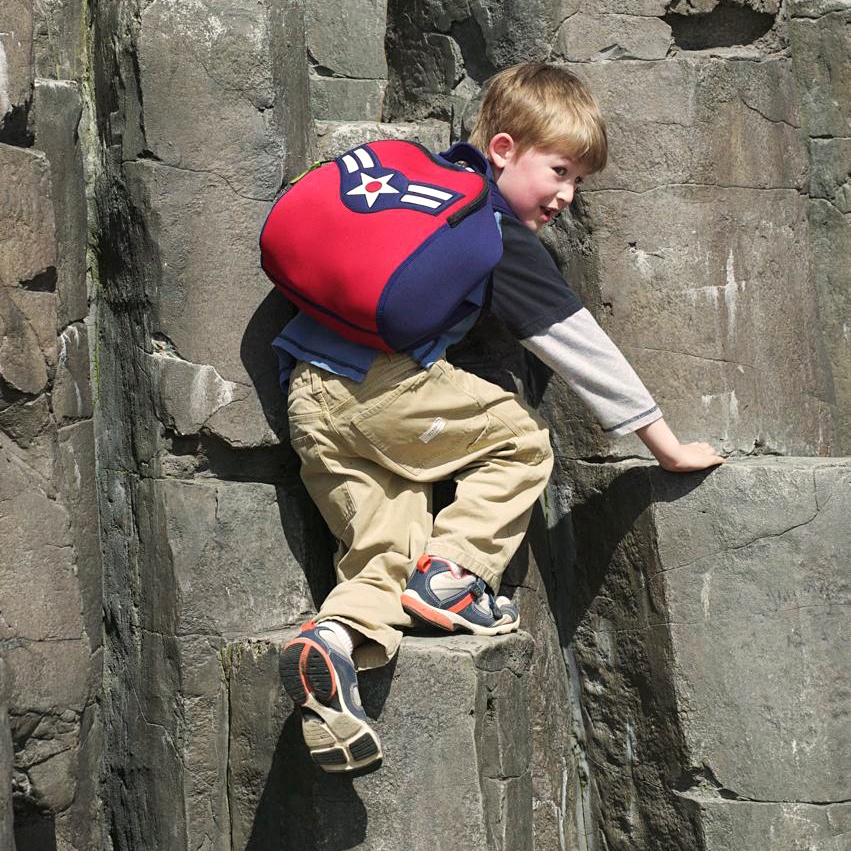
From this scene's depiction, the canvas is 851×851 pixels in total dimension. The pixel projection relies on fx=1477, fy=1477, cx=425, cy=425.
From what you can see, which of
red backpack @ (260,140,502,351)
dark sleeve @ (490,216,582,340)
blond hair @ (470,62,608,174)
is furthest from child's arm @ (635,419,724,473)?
blond hair @ (470,62,608,174)

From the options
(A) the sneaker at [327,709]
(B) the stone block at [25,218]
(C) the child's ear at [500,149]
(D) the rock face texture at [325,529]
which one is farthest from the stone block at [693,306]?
(B) the stone block at [25,218]

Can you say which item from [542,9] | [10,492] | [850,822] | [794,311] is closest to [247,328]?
[10,492]

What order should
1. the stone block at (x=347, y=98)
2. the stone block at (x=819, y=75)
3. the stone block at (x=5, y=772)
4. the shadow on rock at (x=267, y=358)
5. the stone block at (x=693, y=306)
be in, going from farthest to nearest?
1. the stone block at (x=347, y=98)
2. the stone block at (x=819, y=75)
3. the stone block at (x=693, y=306)
4. the shadow on rock at (x=267, y=358)
5. the stone block at (x=5, y=772)

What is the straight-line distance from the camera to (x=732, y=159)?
10.5 ft

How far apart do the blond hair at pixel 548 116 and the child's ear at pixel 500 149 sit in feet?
0.05

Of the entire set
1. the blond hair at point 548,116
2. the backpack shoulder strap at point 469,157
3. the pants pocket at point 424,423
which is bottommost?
the pants pocket at point 424,423

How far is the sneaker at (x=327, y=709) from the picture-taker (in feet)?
8.45

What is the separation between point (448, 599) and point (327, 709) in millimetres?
360

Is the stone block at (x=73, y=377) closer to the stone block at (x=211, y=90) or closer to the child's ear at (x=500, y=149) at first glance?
the stone block at (x=211, y=90)

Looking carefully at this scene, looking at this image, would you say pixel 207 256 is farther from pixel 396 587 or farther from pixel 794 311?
pixel 794 311

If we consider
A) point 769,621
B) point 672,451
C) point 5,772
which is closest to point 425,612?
point 672,451

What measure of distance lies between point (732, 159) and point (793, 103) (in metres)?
0.26

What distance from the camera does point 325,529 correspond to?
316cm

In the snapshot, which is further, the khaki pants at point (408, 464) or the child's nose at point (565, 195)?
the child's nose at point (565, 195)
